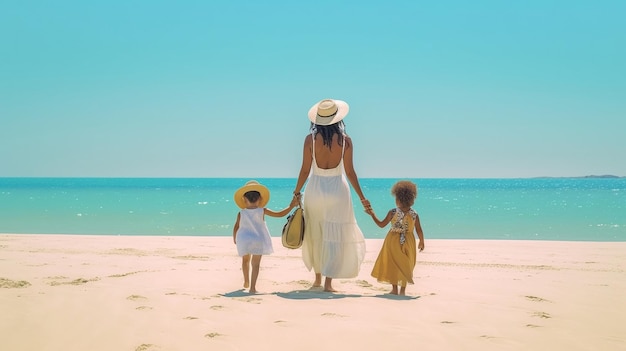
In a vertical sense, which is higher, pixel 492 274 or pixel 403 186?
pixel 403 186

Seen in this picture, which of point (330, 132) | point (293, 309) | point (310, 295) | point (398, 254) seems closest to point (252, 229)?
point (310, 295)

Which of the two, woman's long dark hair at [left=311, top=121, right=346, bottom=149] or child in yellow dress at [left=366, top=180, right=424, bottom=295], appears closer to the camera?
child in yellow dress at [left=366, top=180, right=424, bottom=295]

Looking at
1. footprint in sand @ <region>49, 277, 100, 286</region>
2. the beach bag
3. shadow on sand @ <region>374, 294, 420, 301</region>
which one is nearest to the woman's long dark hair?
the beach bag

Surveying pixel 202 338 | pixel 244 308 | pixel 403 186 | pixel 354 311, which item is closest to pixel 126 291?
pixel 244 308

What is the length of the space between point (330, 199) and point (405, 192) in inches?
31.0

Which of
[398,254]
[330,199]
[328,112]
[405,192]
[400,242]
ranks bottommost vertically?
[398,254]

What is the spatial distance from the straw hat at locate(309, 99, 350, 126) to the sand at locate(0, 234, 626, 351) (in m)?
1.80

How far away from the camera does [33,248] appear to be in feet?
34.9

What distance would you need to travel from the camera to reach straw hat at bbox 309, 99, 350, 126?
630 centimetres

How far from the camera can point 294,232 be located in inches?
245

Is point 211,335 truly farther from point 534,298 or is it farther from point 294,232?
point 534,298

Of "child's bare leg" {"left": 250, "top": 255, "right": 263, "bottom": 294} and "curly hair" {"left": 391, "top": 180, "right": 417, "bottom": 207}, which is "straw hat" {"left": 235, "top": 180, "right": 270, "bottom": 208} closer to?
"child's bare leg" {"left": 250, "top": 255, "right": 263, "bottom": 294}

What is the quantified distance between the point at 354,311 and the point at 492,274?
11.4 feet

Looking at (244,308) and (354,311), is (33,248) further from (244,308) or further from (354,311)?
(354,311)
